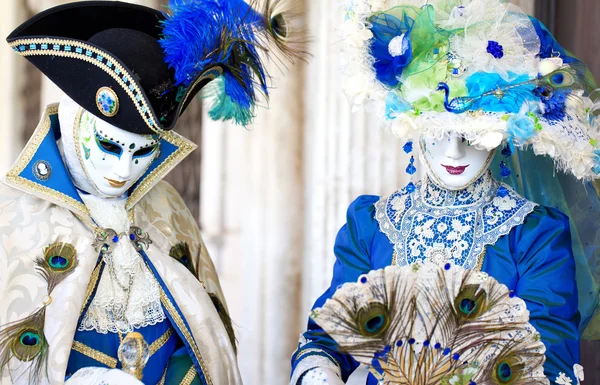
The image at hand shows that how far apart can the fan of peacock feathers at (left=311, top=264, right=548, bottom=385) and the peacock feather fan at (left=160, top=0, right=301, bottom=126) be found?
2.05 ft

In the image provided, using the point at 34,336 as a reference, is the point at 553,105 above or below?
above

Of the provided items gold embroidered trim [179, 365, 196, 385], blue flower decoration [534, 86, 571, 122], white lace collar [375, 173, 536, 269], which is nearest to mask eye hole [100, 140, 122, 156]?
gold embroidered trim [179, 365, 196, 385]

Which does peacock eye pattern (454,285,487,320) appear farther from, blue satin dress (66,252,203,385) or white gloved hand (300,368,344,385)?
blue satin dress (66,252,203,385)

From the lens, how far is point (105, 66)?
2199 millimetres

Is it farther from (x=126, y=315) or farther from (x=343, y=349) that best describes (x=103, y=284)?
(x=343, y=349)

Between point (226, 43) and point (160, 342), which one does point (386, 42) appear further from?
point (160, 342)

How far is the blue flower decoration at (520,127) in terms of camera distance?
2160 mm

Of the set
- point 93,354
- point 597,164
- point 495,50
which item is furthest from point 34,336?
point 597,164

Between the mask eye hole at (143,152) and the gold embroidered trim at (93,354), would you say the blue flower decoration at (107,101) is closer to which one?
the mask eye hole at (143,152)

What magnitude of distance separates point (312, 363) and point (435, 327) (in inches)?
13.3

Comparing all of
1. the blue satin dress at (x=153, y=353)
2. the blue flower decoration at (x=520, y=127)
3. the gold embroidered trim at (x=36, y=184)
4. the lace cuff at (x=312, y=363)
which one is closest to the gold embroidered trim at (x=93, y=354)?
the blue satin dress at (x=153, y=353)

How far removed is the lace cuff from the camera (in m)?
2.27

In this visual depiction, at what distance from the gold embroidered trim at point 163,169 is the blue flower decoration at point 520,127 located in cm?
85

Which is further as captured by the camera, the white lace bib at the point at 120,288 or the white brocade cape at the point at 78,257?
the white lace bib at the point at 120,288
